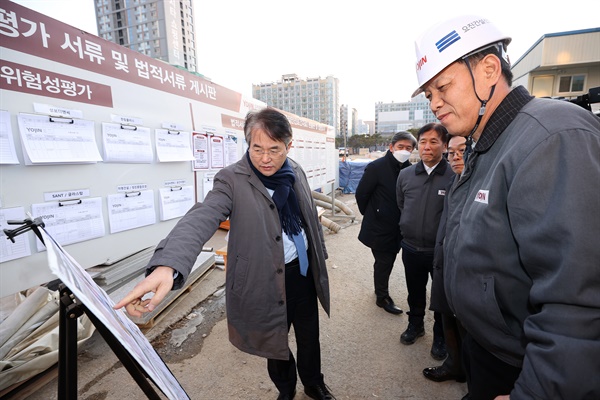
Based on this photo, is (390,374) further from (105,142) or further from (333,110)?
(333,110)

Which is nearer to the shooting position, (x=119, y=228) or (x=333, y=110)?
(x=119, y=228)

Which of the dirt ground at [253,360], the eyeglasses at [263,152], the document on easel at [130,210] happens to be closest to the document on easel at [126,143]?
the document on easel at [130,210]

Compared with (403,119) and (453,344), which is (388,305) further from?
(403,119)

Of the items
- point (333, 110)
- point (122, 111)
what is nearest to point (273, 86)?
point (333, 110)

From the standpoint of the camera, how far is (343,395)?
2188 millimetres

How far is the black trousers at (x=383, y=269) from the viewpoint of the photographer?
3332 millimetres

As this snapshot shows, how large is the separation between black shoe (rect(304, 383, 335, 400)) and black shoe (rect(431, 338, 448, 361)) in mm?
1099

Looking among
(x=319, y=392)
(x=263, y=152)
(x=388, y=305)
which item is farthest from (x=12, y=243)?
(x=388, y=305)

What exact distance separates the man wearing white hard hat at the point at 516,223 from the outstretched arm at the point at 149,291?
1033 millimetres

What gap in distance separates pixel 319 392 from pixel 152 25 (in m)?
64.3

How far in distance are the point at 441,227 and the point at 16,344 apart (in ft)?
10.4

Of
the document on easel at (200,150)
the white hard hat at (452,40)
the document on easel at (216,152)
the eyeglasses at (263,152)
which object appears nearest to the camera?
the white hard hat at (452,40)

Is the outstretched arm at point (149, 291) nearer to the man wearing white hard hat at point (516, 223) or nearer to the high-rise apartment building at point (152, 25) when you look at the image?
the man wearing white hard hat at point (516, 223)

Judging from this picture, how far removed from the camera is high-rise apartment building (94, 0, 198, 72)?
50125mm
